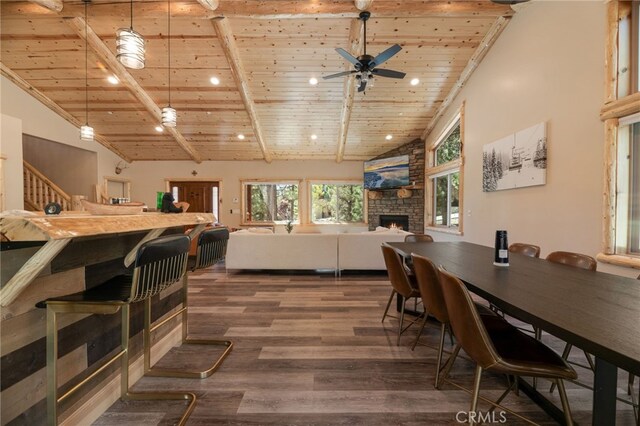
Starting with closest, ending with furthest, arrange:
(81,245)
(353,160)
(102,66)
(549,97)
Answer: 1. (81,245)
2. (549,97)
3. (102,66)
4. (353,160)

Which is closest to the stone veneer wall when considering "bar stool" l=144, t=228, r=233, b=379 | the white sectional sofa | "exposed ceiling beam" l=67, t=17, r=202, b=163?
Answer: the white sectional sofa

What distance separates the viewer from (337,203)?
29.7 ft

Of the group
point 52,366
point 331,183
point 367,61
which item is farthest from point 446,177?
point 52,366

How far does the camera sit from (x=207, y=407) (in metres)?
1.73

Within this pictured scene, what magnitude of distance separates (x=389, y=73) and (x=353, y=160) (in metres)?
4.81

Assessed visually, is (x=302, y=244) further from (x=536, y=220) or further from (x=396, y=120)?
(x=396, y=120)

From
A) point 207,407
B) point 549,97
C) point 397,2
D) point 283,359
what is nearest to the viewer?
point 207,407

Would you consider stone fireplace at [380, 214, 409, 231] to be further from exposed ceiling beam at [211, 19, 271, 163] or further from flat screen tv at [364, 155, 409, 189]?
exposed ceiling beam at [211, 19, 271, 163]

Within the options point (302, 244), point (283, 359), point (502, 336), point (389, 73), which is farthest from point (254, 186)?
point (502, 336)

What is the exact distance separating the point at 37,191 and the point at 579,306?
27.7 ft

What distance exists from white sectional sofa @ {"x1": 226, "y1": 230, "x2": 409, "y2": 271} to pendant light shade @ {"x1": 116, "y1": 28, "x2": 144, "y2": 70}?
297 cm

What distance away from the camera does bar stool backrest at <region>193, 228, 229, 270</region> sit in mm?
2076

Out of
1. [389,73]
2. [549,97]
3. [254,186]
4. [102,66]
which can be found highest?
[102,66]

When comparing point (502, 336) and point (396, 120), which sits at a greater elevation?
point (396, 120)
